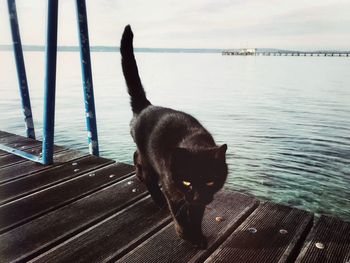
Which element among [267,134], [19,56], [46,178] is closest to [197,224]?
[46,178]

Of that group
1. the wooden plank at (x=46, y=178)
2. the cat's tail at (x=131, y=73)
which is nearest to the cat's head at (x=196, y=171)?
the cat's tail at (x=131, y=73)

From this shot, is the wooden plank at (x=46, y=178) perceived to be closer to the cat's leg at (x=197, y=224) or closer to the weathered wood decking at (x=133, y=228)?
the weathered wood decking at (x=133, y=228)

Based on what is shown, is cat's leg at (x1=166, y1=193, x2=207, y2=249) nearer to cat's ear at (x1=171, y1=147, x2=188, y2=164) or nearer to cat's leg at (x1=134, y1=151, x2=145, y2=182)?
cat's ear at (x1=171, y1=147, x2=188, y2=164)

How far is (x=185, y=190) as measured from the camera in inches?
98.7

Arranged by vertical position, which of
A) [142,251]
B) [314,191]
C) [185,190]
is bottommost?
[314,191]

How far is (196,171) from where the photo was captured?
2.46 meters

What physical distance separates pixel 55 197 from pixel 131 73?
1.48 metres

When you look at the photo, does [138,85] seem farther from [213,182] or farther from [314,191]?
[314,191]

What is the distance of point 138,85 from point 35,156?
5.89ft

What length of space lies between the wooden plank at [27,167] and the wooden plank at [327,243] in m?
3.02

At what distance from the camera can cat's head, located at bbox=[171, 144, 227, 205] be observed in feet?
8.04

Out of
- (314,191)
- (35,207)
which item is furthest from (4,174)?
(314,191)

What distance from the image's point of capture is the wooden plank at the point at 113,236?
217cm

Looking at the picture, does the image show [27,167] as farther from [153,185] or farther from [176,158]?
[176,158]
